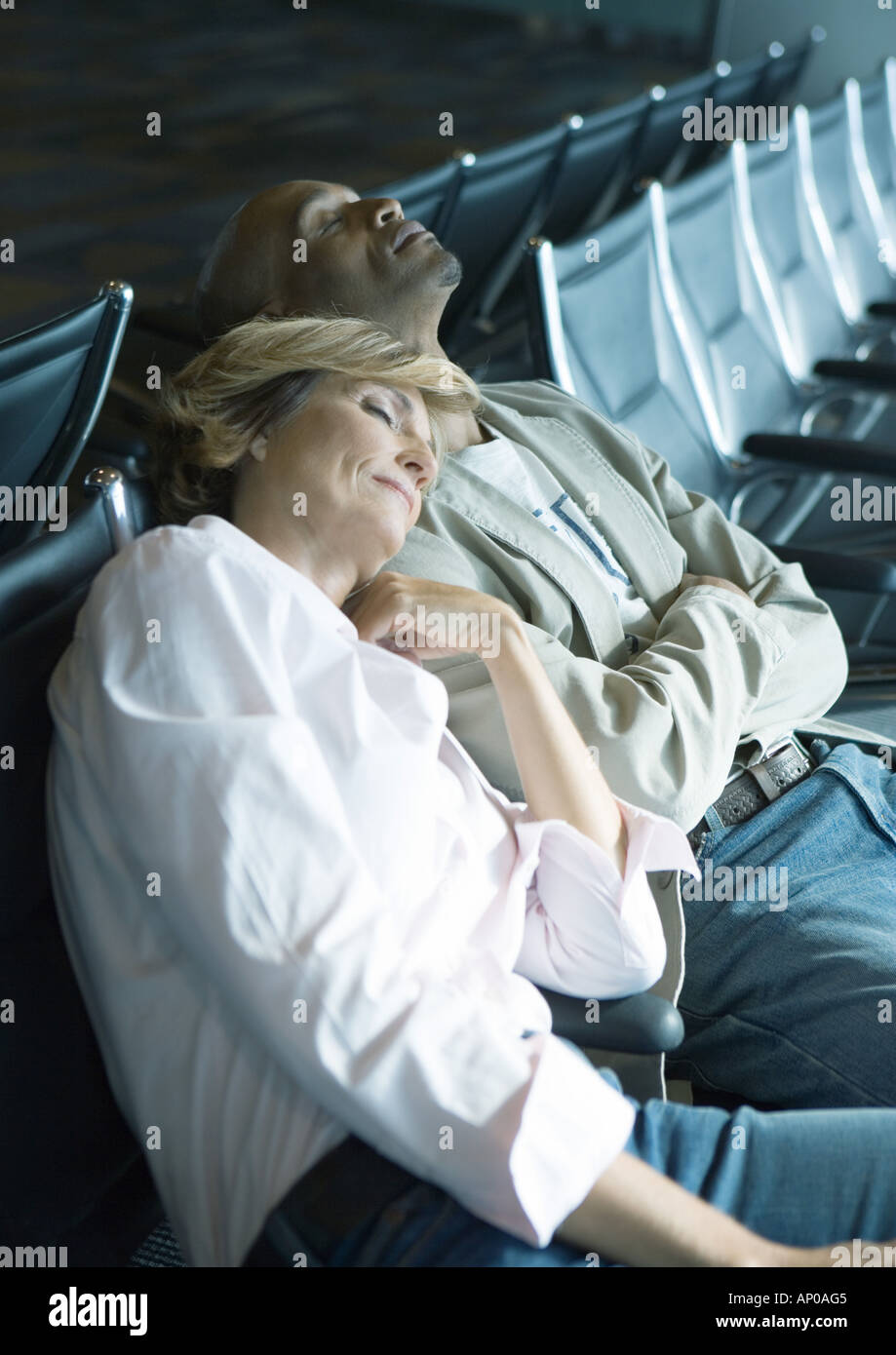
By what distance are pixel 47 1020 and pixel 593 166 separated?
278 cm

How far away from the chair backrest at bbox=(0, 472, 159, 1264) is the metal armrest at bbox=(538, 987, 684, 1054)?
388 millimetres

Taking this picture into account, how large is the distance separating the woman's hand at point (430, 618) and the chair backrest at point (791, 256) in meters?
2.00

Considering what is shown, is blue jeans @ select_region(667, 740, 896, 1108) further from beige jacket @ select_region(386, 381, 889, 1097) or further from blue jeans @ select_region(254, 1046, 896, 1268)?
blue jeans @ select_region(254, 1046, 896, 1268)

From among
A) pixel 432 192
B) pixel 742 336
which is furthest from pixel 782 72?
pixel 432 192

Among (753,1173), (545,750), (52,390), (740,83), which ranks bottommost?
(753,1173)

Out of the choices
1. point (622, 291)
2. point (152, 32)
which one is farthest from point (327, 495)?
point (152, 32)

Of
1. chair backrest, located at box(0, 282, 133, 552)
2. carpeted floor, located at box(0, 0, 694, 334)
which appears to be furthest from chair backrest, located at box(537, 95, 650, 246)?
chair backrest, located at box(0, 282, 133, 552)

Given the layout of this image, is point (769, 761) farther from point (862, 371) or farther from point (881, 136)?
point (881, 136)

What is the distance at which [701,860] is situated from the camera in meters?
1.51

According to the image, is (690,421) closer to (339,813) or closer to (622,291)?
(622,291)

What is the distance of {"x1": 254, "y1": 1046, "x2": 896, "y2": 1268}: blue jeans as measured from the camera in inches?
37.1

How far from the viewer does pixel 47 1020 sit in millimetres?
1037
